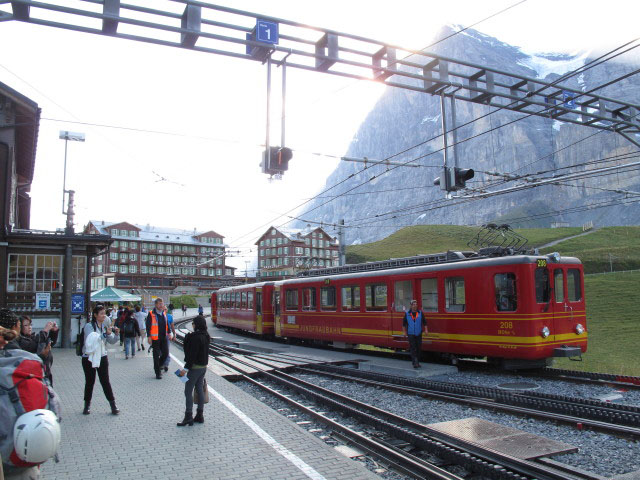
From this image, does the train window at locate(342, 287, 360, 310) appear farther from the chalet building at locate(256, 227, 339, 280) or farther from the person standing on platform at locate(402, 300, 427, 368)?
the chalet building at locate(256, 227, 339, 280)

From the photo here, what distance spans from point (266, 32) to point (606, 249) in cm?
5548

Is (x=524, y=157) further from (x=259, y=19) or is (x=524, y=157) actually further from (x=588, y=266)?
(x=259, y=19)


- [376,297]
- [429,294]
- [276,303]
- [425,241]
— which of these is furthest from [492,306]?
[425,241]

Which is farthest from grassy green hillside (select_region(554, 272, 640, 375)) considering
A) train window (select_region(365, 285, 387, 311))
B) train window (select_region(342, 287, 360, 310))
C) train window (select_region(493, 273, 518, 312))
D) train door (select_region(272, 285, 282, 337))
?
train door (select_region(272, 285, 282, 337))

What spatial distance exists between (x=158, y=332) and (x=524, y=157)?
181 m

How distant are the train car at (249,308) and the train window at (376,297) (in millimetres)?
9001

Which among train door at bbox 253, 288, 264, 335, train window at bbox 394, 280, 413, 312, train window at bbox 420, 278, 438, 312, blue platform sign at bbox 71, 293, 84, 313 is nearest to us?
train window at bbox 420, 278, 438, 312

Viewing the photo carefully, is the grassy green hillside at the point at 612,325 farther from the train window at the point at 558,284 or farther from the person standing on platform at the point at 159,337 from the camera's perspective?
the person standing on platform at the point at 159,337

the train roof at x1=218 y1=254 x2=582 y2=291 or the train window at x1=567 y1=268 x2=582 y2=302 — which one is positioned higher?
the train roof at x1=218 y1=254 x2=582 y2=291

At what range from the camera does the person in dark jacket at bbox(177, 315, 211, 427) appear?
7434 mm

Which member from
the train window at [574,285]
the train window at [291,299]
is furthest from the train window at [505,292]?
the train window at [291,299]

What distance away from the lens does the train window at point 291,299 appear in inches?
847

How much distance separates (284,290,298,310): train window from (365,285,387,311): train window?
18.0 ft

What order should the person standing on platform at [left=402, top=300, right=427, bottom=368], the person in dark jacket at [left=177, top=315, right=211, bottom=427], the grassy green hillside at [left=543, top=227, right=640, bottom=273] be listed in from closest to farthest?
the person in dark jacket at [left=177, top=315, right=211, bottom=427] < the person standing on platform at [left=402, top=300, right=427, bottom=368] < the grassy green hillside at [left=543, top=227, right=640, bottom=273]
